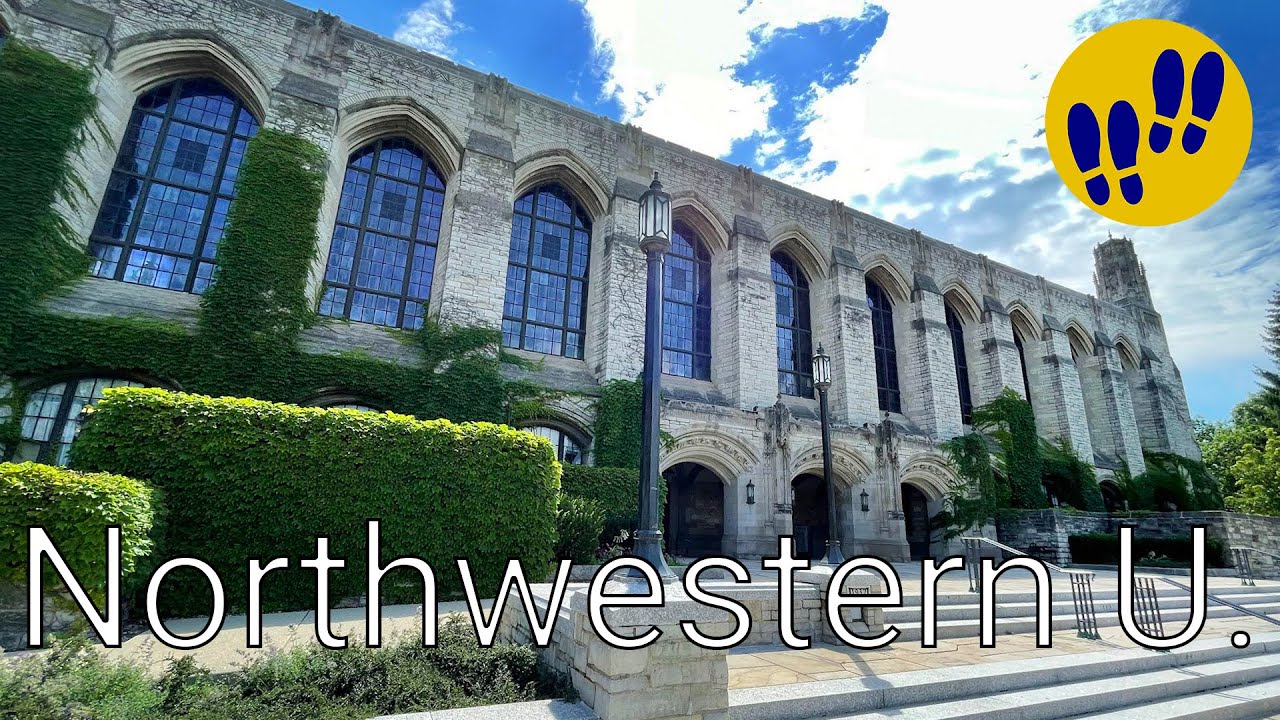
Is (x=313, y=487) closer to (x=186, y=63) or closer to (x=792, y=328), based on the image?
(x=186, y=63)

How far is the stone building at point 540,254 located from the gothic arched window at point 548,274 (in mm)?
63

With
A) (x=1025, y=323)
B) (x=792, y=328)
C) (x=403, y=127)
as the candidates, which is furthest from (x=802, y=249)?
(x=403, y=127)

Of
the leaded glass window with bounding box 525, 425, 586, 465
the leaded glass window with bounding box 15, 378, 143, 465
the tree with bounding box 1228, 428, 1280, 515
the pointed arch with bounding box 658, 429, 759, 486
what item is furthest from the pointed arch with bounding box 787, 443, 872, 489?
the tree with bounding box 1228, 428, 1280, 515

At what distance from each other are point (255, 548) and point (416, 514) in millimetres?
2006

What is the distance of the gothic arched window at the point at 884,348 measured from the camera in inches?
819

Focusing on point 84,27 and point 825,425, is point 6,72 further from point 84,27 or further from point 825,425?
point 825,425

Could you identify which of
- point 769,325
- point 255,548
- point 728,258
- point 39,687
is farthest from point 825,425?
point 39,687

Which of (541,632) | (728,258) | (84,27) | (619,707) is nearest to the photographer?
(619,707)

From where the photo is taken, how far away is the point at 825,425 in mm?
11961

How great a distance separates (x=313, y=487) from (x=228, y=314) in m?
5.73

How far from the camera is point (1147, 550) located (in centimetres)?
1758

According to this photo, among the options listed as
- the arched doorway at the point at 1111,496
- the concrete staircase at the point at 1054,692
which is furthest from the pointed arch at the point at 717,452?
the arched doorway at the point at 1111,496

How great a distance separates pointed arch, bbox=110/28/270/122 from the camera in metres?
12.5

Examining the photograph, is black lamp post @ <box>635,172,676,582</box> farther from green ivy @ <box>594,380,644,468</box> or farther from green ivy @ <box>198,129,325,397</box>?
green ivy @ <box>198,129,325,397</box>
